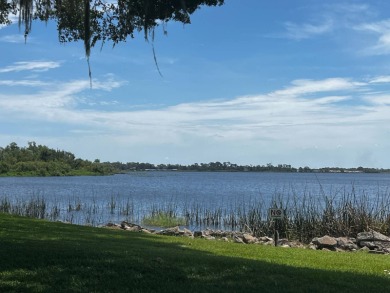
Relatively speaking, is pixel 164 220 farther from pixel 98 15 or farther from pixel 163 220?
pixel 98 15

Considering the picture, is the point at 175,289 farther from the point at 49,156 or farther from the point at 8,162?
the point at 49,156

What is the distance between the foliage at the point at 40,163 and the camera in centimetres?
11761

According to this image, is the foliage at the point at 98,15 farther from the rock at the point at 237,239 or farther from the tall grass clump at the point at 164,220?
the tall grass clump at the point at 164,220

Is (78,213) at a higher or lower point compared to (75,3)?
lower

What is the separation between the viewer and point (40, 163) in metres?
123

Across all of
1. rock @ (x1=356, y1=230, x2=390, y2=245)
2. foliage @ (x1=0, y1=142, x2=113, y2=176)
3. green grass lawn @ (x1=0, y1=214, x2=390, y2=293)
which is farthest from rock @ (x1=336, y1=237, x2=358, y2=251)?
foliage @ (x1=0, y1=142, x2=113, y2=176)

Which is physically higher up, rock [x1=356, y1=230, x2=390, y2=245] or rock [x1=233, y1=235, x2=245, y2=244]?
rock [x1=356, y1=230, x2=390, y2=245]

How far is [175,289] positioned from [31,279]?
6.29ft

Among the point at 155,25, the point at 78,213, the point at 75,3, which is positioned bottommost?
the point at 78,213

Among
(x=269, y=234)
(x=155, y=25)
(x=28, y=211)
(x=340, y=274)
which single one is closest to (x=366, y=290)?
(x=340, y=274)

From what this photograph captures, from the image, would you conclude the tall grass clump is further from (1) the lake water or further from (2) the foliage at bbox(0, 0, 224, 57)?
(2) the foliage at bbox(0, 0, 224, 57)

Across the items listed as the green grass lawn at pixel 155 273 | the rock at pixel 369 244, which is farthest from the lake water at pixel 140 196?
the green grass lawn at pixel 155 273

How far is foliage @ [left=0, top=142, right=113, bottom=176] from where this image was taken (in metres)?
118

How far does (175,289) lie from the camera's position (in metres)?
6.07
